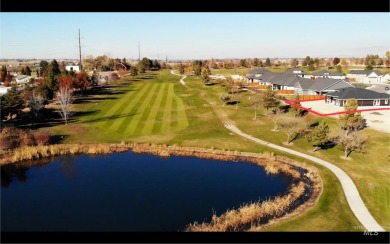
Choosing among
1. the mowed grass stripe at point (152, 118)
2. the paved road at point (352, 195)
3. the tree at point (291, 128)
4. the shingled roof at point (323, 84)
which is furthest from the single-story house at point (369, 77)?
the paved road at point (352, 195)

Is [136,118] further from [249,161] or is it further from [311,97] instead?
[311,97]

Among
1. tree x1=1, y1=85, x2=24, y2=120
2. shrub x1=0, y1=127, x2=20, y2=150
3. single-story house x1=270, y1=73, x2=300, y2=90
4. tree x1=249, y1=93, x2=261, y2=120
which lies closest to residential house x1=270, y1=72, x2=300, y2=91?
single-story house x1=270, y1=73, x2=300, y2=90

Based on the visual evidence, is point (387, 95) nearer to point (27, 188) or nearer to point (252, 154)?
point (252, 154)

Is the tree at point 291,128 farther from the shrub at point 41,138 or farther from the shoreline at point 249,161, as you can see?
the shrub at point 41,138

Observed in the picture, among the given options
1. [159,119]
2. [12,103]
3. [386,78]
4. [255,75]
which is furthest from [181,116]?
[386,78]

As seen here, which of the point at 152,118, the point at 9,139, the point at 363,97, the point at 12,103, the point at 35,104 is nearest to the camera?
the point at 9,139

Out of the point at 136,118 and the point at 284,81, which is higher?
the point at 284,81

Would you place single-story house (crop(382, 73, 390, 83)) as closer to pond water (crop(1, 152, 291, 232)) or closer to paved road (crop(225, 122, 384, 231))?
paved road (crop(225, 122, 384, 231))

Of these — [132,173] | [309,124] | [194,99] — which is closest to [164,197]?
[132,173]
